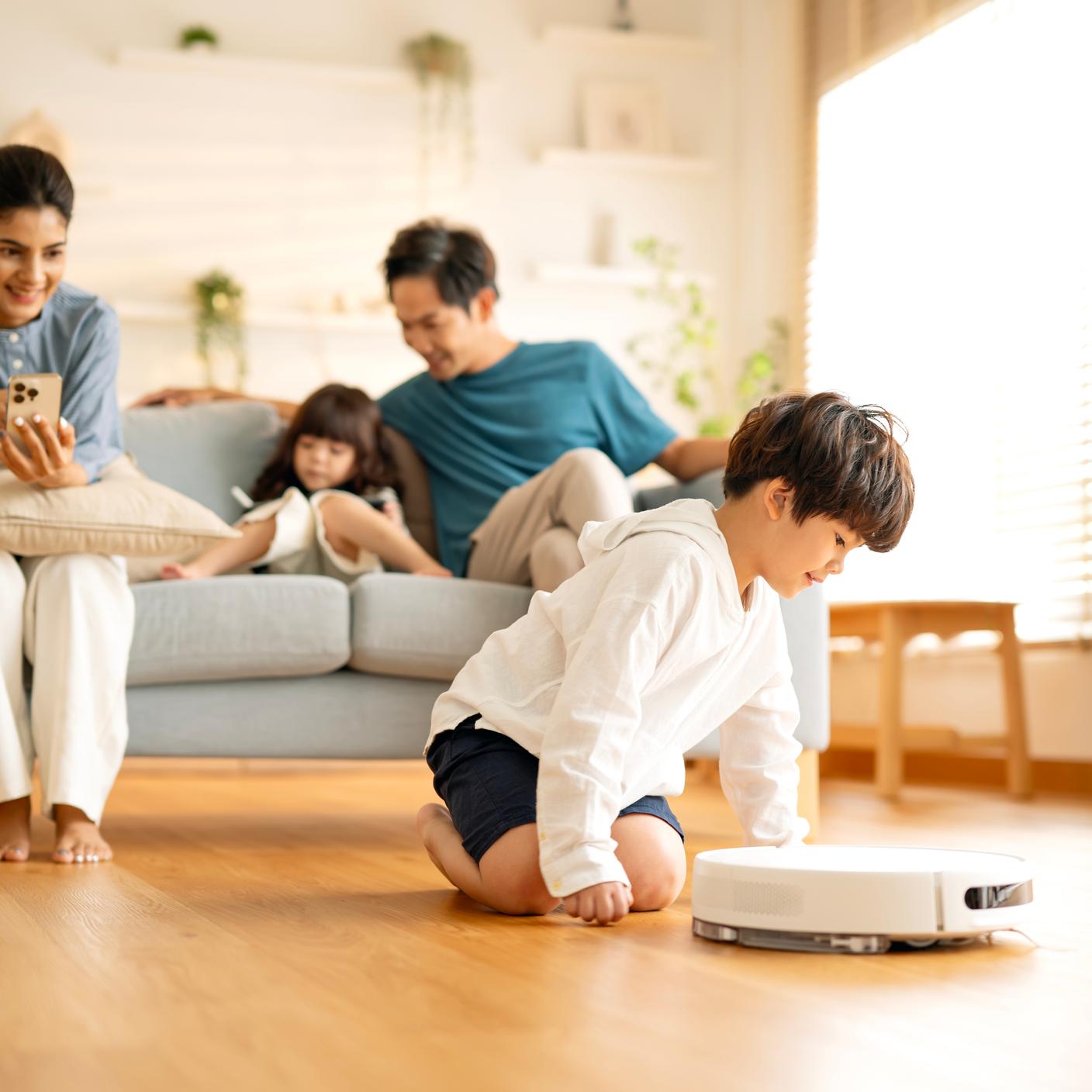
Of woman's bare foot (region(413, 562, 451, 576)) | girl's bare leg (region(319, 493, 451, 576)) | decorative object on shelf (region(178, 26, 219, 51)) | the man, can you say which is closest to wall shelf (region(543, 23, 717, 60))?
decorative object on shelf (region(178, 26, 219, 51))

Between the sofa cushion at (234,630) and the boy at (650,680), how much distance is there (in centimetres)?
59

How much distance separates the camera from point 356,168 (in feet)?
14.8

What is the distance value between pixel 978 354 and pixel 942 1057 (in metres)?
3.14

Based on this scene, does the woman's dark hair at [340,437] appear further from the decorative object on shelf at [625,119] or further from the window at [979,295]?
the decorative object on shelf at [625,119]

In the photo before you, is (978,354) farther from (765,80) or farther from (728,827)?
(728,827)

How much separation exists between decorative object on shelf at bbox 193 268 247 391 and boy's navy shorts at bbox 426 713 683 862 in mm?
3063

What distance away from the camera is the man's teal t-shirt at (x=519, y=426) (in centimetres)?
254

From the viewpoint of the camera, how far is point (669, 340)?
4719mm

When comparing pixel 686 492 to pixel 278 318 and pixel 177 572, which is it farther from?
pixel 278 318

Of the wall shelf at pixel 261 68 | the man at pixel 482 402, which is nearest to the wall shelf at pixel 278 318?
the wall shelf at pixel 261 68

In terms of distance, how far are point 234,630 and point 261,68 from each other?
114 inches

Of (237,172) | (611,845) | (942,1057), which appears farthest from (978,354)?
(942,1057)

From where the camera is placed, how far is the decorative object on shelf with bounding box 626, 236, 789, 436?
456 centimetres

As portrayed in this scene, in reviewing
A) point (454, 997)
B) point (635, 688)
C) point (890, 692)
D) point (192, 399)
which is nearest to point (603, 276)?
point (890, 692)
